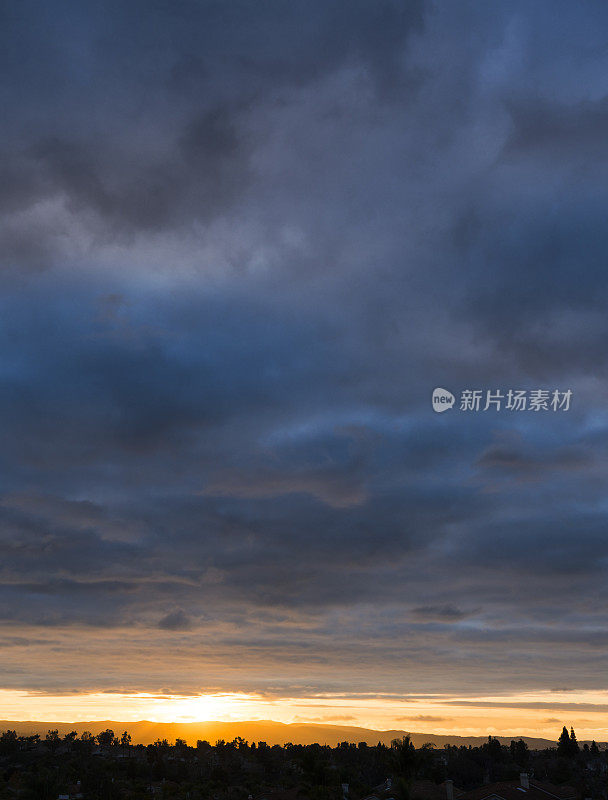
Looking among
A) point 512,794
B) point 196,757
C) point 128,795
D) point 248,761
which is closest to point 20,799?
point 128,795

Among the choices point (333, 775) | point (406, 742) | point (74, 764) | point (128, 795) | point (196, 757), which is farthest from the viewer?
point (196, 757)

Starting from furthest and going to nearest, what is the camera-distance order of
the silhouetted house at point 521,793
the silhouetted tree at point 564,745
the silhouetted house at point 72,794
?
the silhouetted tree at point 564,745 < the silhouetted house at point 72,794 < the silhouetted house at point 521,793

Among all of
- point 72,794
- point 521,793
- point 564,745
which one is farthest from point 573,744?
point 72,794

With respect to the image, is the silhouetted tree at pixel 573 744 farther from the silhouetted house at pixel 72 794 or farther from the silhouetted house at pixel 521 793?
the silhouetted house at pixel 72 794

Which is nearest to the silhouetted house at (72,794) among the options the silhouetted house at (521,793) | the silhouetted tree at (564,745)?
the silhouetted house at (521,793)

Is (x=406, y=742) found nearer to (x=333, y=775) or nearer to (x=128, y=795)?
(x=333, y=775)

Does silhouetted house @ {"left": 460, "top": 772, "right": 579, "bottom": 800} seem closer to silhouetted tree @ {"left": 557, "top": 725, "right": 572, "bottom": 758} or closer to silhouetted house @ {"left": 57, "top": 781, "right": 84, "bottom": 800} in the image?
silhouetted house @ {"left": 57, "top": 781, "right": 84, "bottom": 800}

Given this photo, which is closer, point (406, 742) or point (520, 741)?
point (406, 742)

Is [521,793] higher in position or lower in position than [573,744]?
lower

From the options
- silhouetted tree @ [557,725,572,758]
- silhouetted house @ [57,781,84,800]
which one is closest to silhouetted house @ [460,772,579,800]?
silhouetted house @ [57,781,84,800]

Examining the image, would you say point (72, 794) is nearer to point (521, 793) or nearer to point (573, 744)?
point (521, 793)

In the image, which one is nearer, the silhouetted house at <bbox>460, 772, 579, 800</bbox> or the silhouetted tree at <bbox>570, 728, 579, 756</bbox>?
the silhouetted house at <bbox>460, 772, 579, 800</bbox>

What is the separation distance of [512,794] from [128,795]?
57.8m

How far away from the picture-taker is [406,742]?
281 ft
